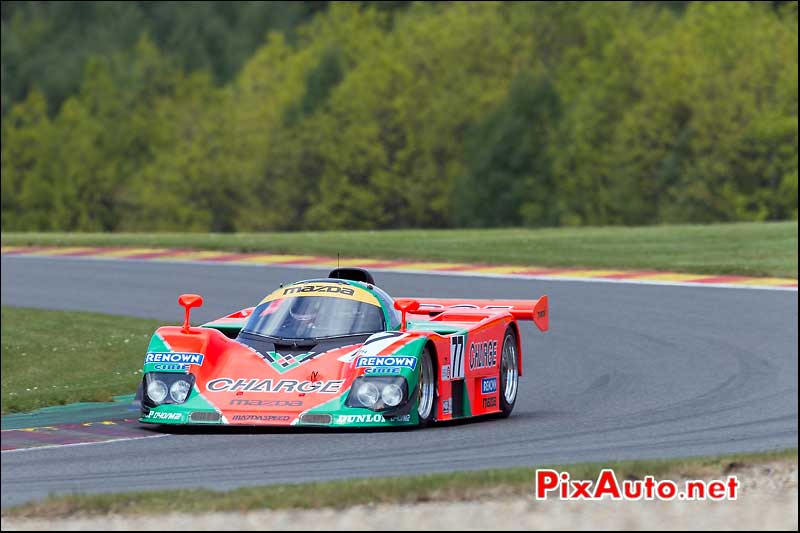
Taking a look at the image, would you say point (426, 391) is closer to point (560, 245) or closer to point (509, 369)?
point (509, 369)

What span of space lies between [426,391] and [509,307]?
109 inches

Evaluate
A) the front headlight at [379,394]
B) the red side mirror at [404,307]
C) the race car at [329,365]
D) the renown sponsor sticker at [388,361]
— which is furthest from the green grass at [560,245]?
the front headlight at [379,394]

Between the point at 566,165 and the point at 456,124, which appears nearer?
the point at 566,165

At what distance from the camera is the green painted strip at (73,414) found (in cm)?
1177

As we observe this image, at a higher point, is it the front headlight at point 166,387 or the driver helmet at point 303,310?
the driver helmet at point 303,310

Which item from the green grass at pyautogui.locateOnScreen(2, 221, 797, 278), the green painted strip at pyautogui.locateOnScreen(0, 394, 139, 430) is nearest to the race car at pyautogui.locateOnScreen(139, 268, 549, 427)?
the green painted strip at pyautogui.locateOnScreen(0, 394, 139, 430)

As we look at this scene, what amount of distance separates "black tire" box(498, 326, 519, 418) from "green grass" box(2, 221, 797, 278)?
12043 mm

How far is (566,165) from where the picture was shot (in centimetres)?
6781

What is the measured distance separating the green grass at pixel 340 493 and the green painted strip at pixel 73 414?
3881 mm

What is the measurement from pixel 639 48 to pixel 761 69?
938 centimetres

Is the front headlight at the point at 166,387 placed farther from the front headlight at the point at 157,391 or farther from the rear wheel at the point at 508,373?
the rear wheel at the point at 508,373

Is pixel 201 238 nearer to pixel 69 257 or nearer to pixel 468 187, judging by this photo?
pixel 69 257

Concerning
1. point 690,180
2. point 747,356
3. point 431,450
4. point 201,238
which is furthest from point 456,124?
point 431,450

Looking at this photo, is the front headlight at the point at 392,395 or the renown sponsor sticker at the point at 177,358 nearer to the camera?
the front headlight at the point at 392,395
